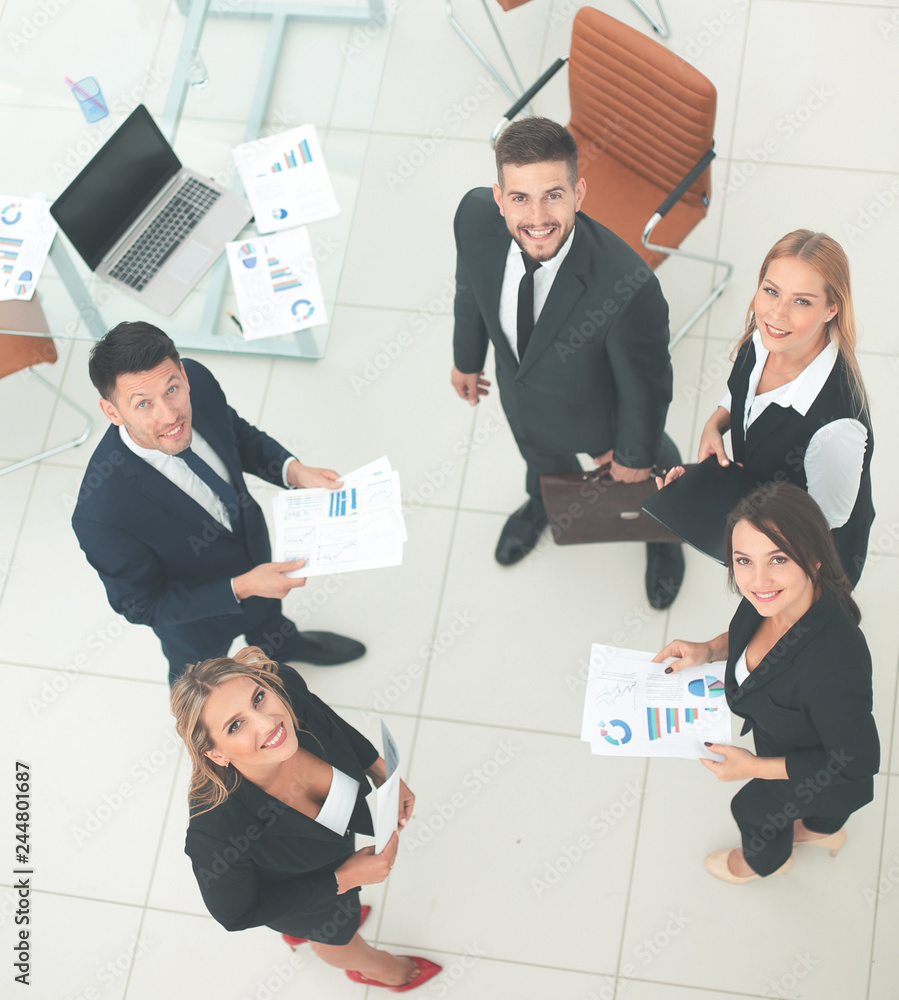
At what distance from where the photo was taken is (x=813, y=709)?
2133 mm

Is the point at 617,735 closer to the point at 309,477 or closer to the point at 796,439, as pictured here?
the point at 796,439

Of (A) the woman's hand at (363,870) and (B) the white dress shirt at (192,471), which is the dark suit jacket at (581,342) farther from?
(A) the woman's hand at (363,870)

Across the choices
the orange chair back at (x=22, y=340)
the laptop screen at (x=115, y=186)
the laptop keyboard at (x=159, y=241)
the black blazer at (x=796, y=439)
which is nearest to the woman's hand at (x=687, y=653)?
the black blazer at (x=796, y=439)

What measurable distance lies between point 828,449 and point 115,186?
262cm

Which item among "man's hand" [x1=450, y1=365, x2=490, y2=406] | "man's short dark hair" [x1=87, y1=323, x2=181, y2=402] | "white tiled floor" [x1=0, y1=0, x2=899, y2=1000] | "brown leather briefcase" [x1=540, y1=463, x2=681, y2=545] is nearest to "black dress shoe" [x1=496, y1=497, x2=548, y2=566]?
"white tiled floor" [x1=0, y1=0, x2=899, y2=1000]

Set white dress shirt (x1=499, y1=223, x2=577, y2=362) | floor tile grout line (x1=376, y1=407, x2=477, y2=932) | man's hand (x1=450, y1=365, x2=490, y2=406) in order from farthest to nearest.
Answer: floor tile grout line (x1=376, y1=407, x2=477, y2=932) < man's hand (x1=450, y1=365, x2=490, y2=406) < white dress shirt (x1=499, y1=223, x2=577, y2=362)

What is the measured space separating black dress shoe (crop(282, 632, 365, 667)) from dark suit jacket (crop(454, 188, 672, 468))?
1.12 m

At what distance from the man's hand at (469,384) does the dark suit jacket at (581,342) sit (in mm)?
94

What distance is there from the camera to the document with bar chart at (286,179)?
11.7 ft

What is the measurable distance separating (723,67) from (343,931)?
4031 millimetres

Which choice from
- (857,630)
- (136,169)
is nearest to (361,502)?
(857,630)

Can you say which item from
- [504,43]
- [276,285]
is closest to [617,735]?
[276,285]

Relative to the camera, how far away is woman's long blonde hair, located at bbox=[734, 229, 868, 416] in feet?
7.52

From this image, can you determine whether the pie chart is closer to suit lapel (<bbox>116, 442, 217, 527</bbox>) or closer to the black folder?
the black folder
